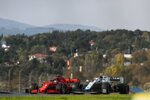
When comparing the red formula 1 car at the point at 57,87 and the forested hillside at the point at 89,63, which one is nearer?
the red formula 1 car at the point at 57,87

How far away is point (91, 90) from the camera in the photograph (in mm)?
40906

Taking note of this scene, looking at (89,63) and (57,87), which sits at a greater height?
(89,63)

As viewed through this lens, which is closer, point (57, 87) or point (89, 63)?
point (57, 87)

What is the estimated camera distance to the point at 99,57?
504 feet

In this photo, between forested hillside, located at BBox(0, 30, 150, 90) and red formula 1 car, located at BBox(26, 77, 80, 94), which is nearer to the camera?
red formula 1 car, located at BBox(26, 77, 80, 94)

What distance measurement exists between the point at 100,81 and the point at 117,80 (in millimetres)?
3569

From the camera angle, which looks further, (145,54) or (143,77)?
(145,54)

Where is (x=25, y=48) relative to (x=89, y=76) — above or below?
above

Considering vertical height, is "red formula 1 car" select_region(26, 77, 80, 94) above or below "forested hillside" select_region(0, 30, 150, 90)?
below

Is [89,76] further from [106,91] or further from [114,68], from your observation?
[106,91]

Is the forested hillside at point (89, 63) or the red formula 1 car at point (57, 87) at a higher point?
the forested hillside at point (89, 63)

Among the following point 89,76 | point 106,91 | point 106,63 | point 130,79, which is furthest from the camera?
point 106,63

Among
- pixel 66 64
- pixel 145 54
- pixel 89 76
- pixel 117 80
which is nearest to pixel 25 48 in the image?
pixel 66 64

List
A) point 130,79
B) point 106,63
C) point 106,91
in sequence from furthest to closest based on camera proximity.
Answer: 1. point 106,63
2. point 130,79
3. point 106,91
